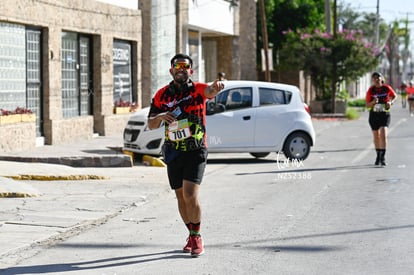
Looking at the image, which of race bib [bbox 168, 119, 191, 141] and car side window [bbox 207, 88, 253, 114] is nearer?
race bib [bbox 168, 119, 191, 141]

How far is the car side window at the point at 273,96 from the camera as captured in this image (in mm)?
18828

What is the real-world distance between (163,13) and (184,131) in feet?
67.1

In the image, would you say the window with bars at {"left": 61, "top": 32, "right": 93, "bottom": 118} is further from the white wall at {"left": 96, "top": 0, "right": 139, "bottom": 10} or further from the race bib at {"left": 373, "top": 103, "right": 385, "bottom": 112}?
the race bib at {"left": 373, "top": 103, "right": 385, "bottom": 112}

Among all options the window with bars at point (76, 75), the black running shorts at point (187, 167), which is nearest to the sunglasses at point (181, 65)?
the black running shorts at point (187, 167)

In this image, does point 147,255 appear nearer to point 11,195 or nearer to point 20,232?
point 20,232

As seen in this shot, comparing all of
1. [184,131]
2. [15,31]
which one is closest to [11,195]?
[184,131]

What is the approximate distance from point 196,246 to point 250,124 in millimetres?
9982

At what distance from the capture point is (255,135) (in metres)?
18.6

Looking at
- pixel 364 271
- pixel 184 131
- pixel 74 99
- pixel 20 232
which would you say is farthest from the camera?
pixel 74 99

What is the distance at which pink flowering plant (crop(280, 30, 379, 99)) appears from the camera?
41344 millimetres

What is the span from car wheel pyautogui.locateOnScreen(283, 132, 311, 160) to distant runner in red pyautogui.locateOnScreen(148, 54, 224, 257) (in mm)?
10154

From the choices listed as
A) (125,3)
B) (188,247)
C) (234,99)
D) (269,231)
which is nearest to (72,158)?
(234,99)

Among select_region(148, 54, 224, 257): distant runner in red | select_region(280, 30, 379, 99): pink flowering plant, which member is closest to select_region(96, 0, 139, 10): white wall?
select_region(280, 30, 379, 99): pink flowering plant

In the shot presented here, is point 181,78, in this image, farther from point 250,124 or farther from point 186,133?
point 250,124
